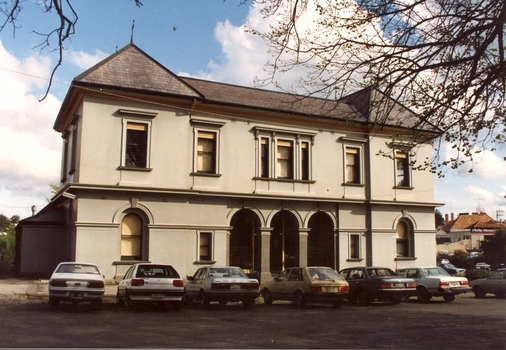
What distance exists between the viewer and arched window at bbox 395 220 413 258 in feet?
104

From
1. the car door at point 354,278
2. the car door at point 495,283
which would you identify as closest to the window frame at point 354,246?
the car door at point 495,283

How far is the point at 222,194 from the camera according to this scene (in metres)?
26.2

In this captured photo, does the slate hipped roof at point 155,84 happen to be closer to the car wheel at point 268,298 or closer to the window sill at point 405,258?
the car wheel at point 268,298

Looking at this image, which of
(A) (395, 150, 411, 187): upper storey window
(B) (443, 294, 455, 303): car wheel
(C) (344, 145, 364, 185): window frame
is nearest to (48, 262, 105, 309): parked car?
(B) (443, 294, 455, 303): car wheel

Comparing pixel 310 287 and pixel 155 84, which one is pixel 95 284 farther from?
pixel 155 84

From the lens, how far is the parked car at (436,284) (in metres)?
21.3

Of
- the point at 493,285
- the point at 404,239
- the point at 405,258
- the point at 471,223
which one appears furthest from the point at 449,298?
the point at 471,223

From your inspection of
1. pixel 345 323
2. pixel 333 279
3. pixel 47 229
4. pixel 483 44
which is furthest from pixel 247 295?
pixel 47 229

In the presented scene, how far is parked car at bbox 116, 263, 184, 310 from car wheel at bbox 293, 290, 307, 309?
4176 mm

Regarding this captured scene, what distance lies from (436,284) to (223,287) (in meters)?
9.05

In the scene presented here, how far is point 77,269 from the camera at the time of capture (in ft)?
57.7

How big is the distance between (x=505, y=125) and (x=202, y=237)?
53.3 feet

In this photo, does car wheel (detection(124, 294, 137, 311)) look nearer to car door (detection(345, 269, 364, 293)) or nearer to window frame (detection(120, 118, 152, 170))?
car door (detection(345, 269, 364, 293))

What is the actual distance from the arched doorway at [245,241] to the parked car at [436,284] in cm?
844
